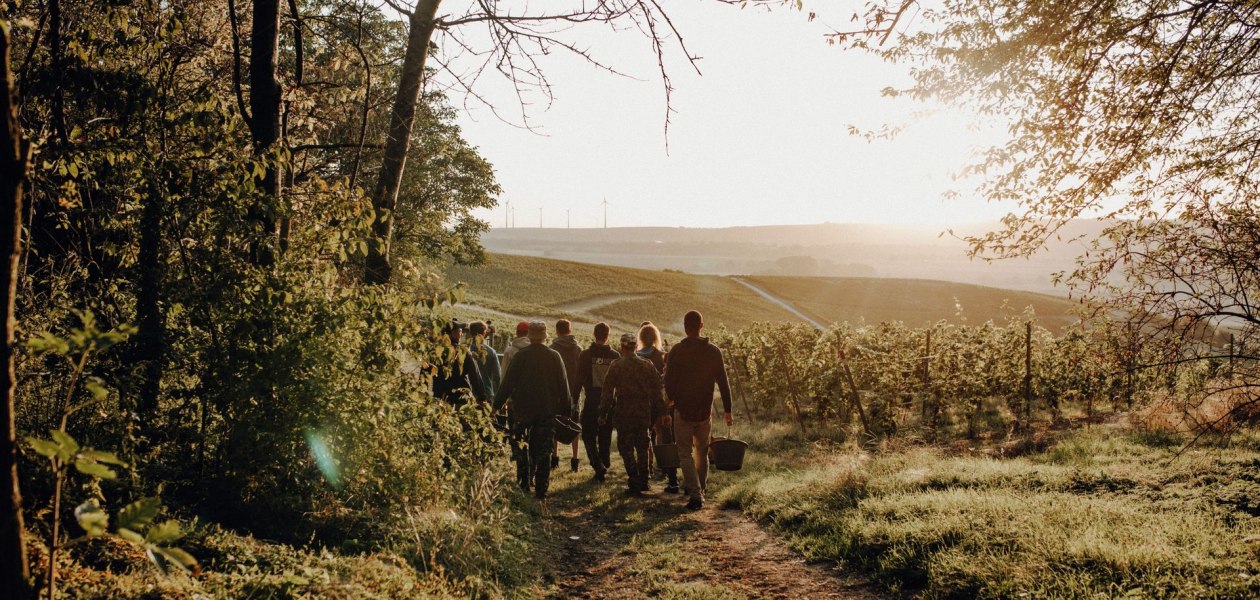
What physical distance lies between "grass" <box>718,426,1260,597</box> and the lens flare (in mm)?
3585

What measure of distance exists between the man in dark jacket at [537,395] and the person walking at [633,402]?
0.60 meters

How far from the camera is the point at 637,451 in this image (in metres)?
8.12

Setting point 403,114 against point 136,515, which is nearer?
point 136,515

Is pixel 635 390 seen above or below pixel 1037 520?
above

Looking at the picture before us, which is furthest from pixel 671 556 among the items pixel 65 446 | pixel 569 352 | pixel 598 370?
pixel 65 446

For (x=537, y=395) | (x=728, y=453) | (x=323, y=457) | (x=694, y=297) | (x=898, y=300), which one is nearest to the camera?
(x=323, y=457)

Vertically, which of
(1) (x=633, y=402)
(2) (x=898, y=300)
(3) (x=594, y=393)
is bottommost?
(2) (x=898, y=300)

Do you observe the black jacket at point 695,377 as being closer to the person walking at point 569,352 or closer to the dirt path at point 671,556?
the dirt path at point 671,556

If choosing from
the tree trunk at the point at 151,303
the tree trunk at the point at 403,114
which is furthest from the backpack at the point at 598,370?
the tree trunk at the point at 151,303

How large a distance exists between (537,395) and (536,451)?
0.64 metres

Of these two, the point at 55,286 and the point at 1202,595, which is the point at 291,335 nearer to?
the point at 55,286

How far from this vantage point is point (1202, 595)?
3.69m

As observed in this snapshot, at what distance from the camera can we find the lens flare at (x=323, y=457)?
4.20 m

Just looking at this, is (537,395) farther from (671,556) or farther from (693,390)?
(671,556)
